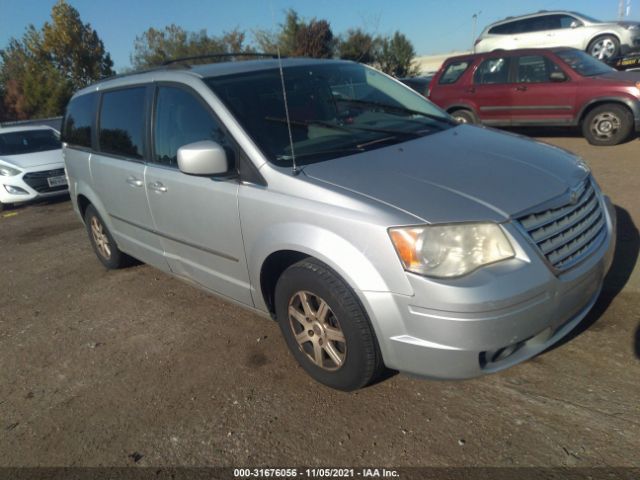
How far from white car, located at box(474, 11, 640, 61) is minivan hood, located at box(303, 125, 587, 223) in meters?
11.2

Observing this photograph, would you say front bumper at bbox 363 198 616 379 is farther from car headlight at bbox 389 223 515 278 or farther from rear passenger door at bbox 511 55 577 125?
rear passenger door at bbox 511 55 577 125

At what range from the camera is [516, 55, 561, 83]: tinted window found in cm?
888

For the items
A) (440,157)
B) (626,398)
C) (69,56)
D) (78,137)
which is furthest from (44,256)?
(69,56)

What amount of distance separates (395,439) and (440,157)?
1.55 metres

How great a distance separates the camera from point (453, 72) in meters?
9.95

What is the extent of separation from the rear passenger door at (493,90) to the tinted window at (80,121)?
704 centimetres

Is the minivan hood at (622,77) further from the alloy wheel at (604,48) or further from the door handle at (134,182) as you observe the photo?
the door handle at (134,182)

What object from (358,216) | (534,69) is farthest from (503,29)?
(358,216)

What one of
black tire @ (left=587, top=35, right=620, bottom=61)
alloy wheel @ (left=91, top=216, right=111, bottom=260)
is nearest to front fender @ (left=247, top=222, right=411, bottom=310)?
alloy wheel @ (left=91, top=216, right=111, bottom=260)

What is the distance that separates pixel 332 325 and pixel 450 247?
781mm

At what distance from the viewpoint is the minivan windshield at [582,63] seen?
28.2 ft

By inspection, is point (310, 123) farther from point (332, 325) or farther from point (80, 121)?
point (80, 121)

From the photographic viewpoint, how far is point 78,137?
4.96 meters

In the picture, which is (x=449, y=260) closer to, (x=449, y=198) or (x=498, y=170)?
(x=449, y=198)
